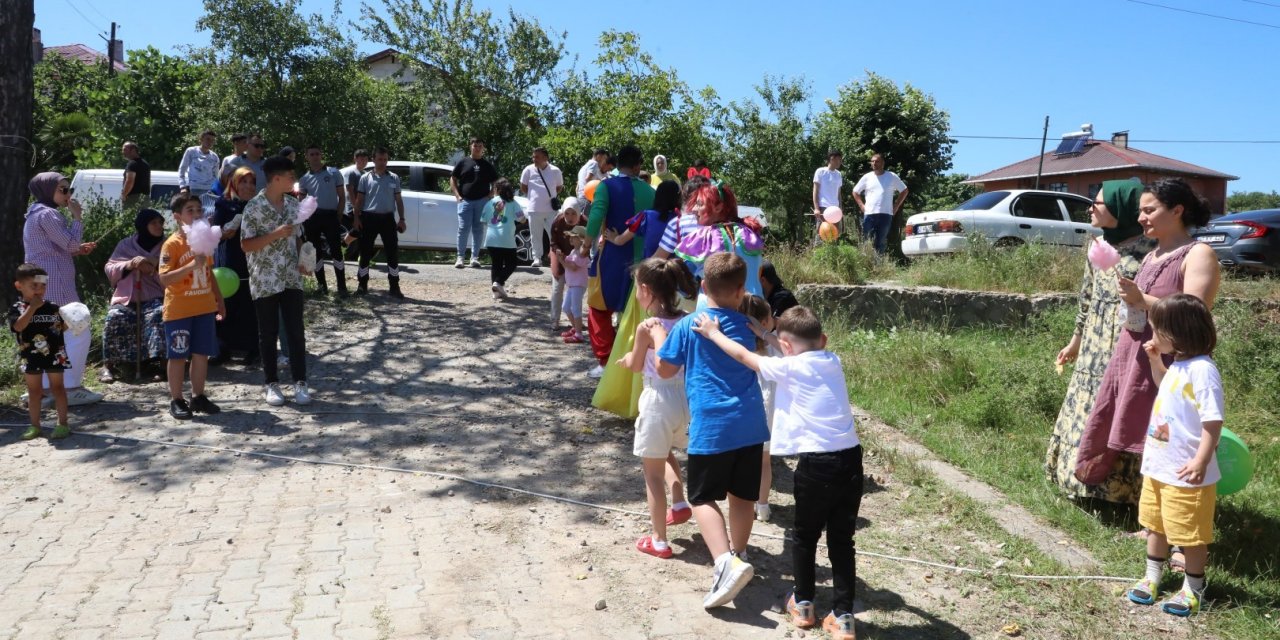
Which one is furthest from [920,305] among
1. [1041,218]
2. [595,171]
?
[1041,218]

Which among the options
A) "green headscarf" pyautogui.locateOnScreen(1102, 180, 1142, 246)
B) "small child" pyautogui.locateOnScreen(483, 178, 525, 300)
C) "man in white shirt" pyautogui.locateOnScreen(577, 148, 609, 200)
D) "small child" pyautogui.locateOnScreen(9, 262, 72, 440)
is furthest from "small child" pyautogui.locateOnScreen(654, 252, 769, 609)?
"man in white shirt" pyautogui.locateOnScreen(577, 148, 609, 200)

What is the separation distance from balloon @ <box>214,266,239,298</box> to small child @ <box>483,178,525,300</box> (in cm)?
330

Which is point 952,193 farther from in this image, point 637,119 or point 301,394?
point 301,394

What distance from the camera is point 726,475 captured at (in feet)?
12.4

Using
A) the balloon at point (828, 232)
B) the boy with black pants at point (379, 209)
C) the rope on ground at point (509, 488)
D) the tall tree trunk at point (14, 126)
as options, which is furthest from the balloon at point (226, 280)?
the balloon at point (828, 232)

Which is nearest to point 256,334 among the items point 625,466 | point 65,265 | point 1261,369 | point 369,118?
point 65,265

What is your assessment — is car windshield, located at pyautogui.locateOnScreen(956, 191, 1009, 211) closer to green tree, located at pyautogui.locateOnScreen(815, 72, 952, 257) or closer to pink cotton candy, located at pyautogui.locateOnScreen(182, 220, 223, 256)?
green tree, located at pyautogui.locateOnScreen(815, 72, 952, 257)

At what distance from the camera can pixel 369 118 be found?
72.2 ft

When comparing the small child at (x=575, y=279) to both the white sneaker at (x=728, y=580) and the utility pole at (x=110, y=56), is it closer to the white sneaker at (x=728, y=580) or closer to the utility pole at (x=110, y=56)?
the white sneaker at (x=728, y=580)

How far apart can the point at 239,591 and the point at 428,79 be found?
22.7 m

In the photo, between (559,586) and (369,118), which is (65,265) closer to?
(559,586)

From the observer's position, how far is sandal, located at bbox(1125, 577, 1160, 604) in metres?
3.87

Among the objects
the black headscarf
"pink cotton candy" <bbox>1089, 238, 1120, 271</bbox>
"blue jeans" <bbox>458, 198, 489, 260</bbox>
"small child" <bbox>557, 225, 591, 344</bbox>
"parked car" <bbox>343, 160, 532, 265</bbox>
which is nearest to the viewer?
"pink cotton candy" <bbox>1089, 238, 1120, 271</bbox>

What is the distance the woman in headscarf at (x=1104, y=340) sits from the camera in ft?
14.9
